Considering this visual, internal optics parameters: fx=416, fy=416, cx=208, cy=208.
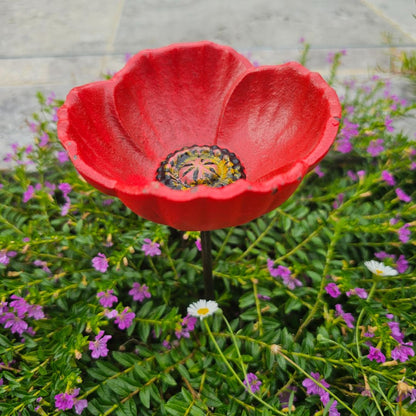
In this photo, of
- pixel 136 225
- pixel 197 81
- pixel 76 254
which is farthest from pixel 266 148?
pixel 76 254

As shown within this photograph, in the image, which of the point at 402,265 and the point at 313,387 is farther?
the point at 402,265

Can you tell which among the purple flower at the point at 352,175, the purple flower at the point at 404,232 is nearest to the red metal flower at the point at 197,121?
the purple flower at the point at 404,232

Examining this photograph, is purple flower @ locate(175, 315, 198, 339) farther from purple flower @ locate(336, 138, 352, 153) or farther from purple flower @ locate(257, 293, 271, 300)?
purple flower @ locate(336, 138, 352, 153)

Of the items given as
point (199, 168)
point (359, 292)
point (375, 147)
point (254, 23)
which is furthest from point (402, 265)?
point (254, 23)

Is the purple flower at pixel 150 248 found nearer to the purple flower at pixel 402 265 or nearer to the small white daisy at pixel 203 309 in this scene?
the small white daisy at pixel 203 309

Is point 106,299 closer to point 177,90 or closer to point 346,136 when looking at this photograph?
point 177,90

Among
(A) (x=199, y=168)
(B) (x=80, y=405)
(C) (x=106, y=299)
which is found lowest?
(B) (x=80, y=405)

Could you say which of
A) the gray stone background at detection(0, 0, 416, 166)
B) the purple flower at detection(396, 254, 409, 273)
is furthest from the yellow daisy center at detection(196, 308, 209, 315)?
the gray stone background at detection(0, 0, 416, 166)
